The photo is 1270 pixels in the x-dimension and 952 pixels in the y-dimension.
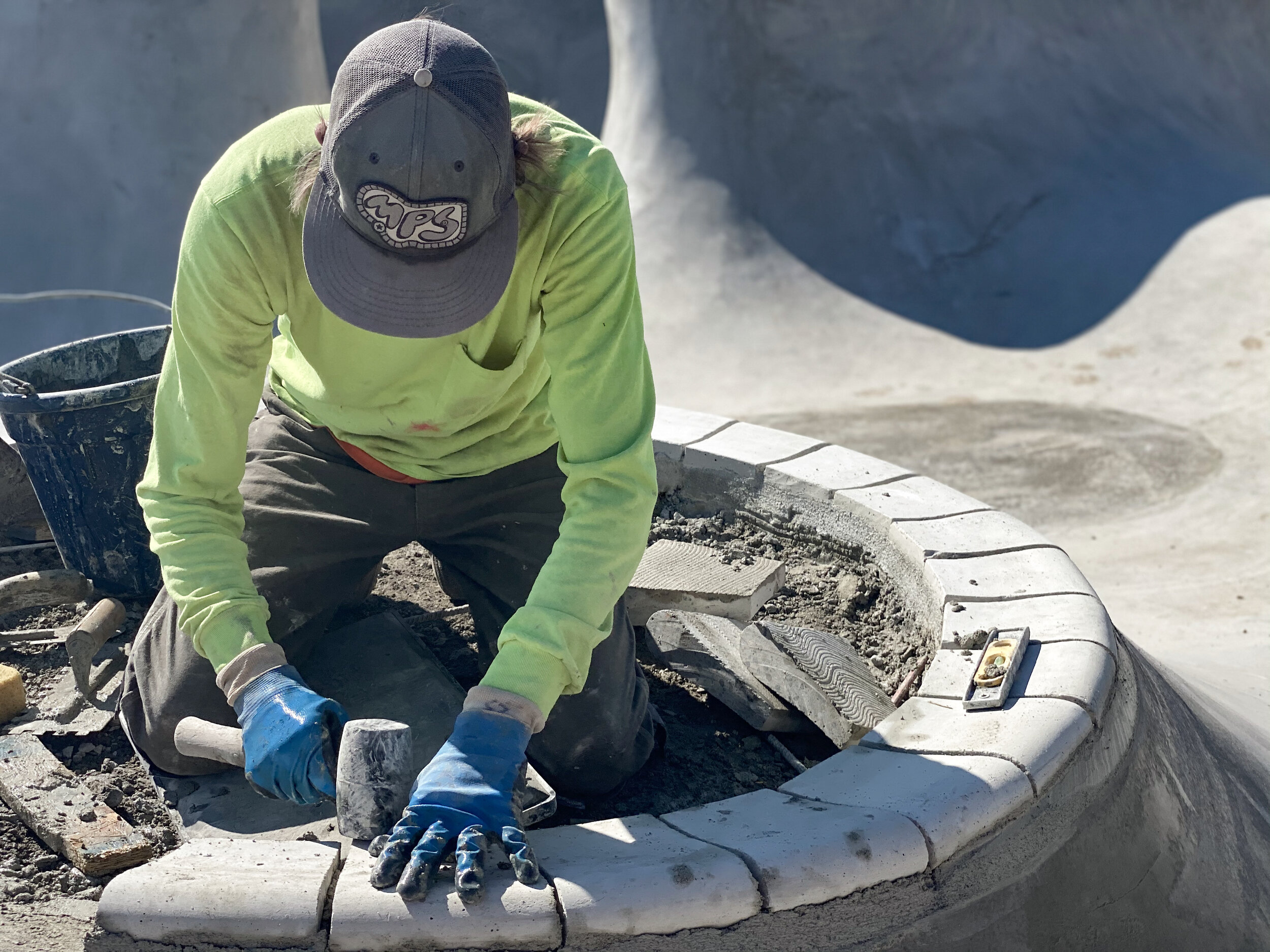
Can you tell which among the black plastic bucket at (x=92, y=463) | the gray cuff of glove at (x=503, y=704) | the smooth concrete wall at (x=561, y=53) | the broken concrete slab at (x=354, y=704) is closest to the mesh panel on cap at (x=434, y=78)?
the gray cuff of glove at (x=503, y=704)

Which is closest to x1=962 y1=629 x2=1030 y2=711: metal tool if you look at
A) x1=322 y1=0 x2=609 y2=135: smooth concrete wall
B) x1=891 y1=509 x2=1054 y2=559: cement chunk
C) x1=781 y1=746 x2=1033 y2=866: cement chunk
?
x1=781 y1=746 x2=1033 y2=866: cement chunk

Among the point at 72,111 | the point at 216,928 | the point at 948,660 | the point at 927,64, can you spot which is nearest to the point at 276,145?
the point at 216,928

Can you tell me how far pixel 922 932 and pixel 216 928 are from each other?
1025mm

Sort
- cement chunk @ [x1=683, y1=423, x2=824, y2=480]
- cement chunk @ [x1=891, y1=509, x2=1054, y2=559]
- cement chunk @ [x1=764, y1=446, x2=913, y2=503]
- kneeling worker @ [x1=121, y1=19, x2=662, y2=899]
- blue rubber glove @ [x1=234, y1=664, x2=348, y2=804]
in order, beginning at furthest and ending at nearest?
cement chunk @ [x1=683, y1=423, x2=824, y2=480]
cement chunk @ [x1=764, y1=446, x2=913, y2=503]
cement chunk @ [x1=891, y1=509, x2=1054, y2=559]
blue rubber glove @ [x1=234, y1=664, x2=348, y2=804]
kneeling worker @ [x1=121, y1=19, x2=662, y2=899]

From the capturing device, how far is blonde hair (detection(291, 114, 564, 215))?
1.90 m

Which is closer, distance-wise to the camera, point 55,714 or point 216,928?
point 216,928

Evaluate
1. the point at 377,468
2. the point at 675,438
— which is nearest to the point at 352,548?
the point at 377,468

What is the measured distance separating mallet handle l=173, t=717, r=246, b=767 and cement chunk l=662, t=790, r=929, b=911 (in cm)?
74

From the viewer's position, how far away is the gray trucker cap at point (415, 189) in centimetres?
170

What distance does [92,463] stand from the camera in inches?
110

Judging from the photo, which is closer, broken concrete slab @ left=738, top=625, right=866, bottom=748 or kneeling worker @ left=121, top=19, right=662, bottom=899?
kneeling worker @ left=121, top=19, right=662, bottom=899

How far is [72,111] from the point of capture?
22.5 ft

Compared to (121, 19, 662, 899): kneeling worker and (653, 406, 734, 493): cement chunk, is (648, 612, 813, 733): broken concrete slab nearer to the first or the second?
(121, 19, 662, 899): kneeling worker

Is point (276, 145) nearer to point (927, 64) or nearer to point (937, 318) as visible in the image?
point (937, 318)
